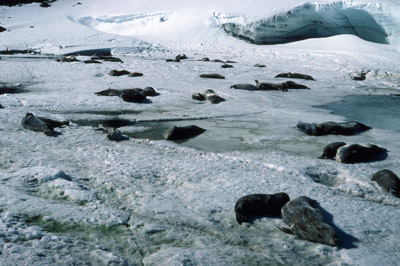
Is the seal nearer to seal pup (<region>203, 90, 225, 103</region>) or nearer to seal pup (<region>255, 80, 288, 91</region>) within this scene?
seal pup (<region>203, 90, 225, 103</region>)

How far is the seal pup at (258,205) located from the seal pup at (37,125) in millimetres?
2459

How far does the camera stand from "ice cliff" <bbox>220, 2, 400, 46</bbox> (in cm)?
1431

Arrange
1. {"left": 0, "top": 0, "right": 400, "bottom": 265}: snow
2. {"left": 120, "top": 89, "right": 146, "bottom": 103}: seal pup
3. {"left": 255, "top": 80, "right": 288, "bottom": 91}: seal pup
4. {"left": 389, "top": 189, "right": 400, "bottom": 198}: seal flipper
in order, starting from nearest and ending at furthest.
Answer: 1. {"left": 0, "top": 0, "right": 400, "bottom": 265}: snow
2. {"left": 389, "top": 189, "right": 400, "bottom": 198}: seal flipper
3. {"left": 120, "top": 89, "right": 146, "bottom": 103}: seal pup
4. {"left": 255, "top": 80, "right": 288, "bottom": 91}: seal pup

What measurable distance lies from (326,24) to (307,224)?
14.9 metres

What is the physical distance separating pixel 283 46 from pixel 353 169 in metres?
13.1

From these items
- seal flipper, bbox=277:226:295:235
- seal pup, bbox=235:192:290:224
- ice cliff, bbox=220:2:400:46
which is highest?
ice cliff, bbox=220:2:400:46

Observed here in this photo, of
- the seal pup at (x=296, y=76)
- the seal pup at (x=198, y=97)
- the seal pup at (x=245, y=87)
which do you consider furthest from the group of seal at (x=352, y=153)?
the seal pup at (x=296, y=76)

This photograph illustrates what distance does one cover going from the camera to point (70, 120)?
16.0 feet

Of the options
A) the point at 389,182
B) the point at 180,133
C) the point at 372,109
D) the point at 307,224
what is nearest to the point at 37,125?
the point at 180,133

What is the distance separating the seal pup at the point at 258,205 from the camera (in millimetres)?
2354

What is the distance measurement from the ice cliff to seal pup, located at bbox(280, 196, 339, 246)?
1379cm

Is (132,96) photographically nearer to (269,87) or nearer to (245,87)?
(245,87)

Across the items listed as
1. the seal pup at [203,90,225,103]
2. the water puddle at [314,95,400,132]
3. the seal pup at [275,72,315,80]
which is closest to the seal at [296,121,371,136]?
the water puddle at [314,95,400,132]

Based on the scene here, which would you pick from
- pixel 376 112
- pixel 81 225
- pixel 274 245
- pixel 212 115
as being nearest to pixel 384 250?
pixel 274 245
